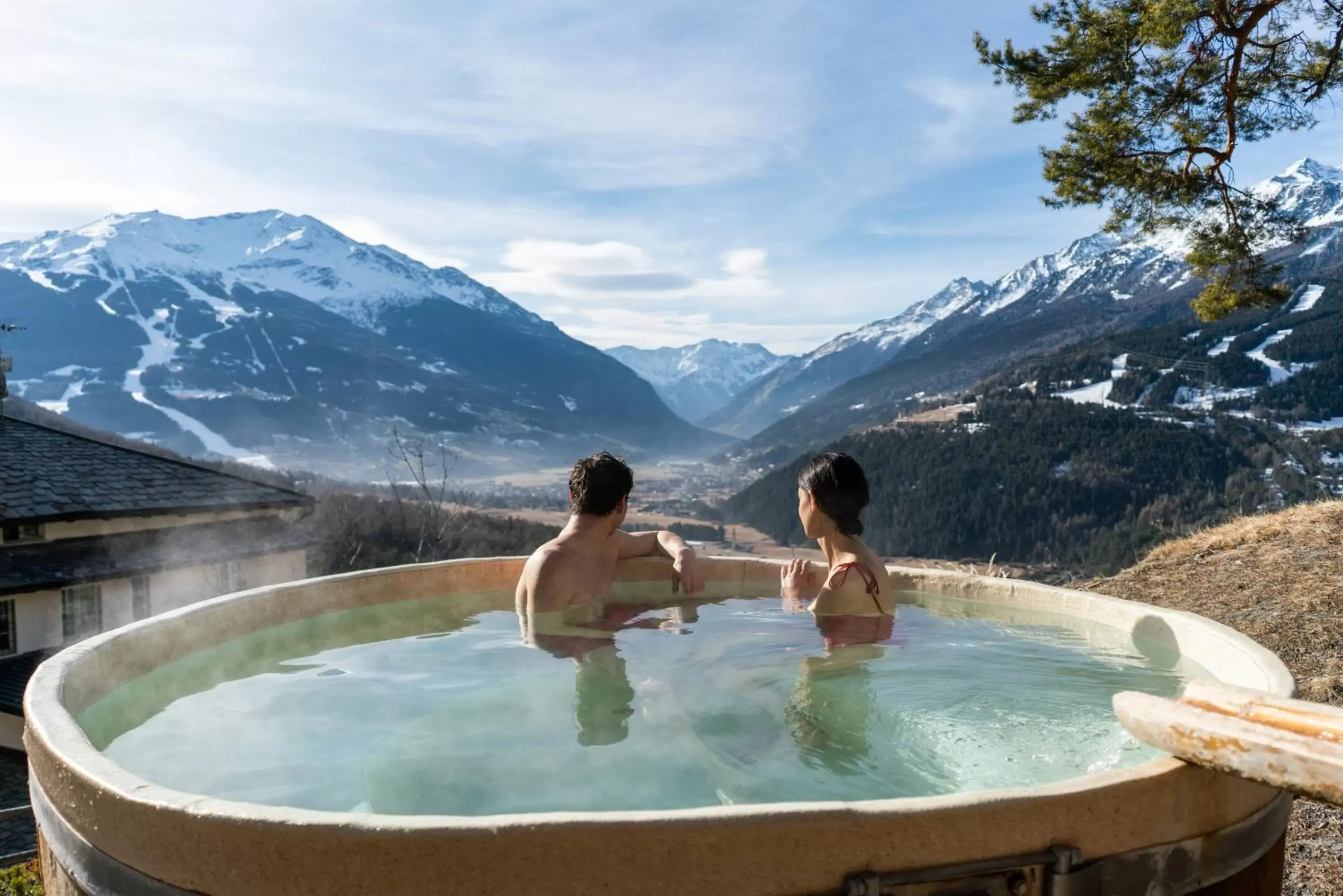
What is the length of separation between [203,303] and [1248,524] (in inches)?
8558

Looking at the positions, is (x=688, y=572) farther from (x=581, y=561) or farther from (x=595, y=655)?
(x=595, y=655)

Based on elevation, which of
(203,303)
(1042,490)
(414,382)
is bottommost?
(1042,490)

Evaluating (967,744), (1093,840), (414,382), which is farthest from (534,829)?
(414,382)

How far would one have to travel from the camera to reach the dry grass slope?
12.2ft

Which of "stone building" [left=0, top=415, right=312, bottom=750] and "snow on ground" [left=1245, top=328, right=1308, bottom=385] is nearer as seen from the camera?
"stone building" [left=0, top=415, right=312, bottom=750]

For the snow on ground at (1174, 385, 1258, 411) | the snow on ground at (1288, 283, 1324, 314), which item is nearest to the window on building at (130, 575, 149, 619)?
the snow on ground at (1174, 385, 1258, 411)

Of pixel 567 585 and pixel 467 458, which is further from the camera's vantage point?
pixel 467 458

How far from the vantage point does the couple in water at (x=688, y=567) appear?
148 inches

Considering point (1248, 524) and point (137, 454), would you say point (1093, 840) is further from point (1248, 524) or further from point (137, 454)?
point (137, 454)

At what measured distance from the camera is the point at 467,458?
142 meters

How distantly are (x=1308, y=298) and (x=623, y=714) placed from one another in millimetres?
131713

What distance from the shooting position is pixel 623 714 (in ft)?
9.57

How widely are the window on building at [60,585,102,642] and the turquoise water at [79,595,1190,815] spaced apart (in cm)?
1243

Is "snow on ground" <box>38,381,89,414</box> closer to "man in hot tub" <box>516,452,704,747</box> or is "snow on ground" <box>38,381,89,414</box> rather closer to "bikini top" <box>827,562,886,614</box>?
"man in hot tub" <box>516,452,704,747</box>
